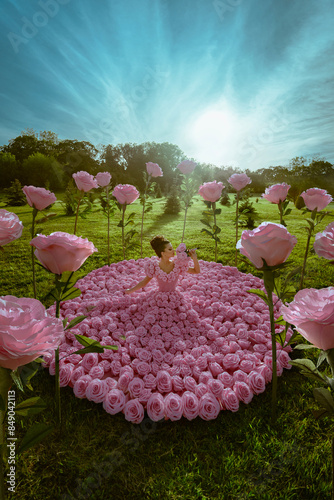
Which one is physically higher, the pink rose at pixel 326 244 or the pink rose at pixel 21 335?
the pink rose at pixel 326 244

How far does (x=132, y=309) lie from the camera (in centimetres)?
297

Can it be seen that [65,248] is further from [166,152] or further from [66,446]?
[166,152]

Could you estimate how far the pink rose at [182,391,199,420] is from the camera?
1.78 metres

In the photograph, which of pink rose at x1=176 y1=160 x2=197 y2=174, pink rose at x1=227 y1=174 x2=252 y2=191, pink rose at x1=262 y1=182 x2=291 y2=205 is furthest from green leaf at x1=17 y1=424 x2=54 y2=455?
pink rose at x1=176 y1=160 x2=197 y2=174

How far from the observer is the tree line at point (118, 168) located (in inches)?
400

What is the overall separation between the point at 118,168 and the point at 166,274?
47.4 feet

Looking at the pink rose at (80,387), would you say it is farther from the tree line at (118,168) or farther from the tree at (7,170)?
the tree at (7,170)

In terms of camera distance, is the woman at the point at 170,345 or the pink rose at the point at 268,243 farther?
the woman at the point at 170,345

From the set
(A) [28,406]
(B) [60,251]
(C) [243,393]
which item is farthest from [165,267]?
(A) [28,406]

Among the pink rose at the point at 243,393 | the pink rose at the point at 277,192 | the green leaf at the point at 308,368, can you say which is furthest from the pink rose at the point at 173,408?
the pink rose at the point at 277,192

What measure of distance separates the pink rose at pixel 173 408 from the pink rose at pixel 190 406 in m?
0.03

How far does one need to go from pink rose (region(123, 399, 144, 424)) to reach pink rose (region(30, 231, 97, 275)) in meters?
1.14

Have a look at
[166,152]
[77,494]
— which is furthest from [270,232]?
[166,152]

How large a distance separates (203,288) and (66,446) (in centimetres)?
233
